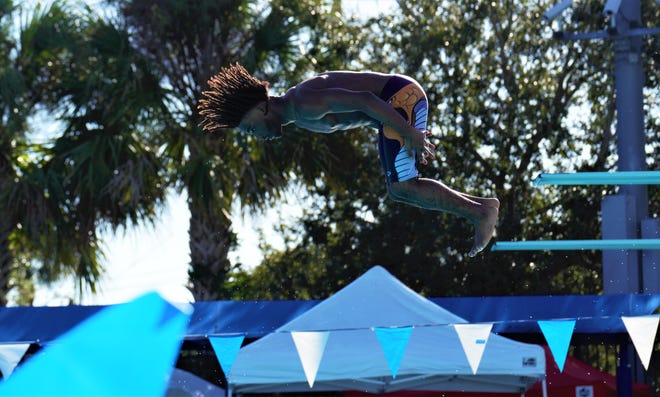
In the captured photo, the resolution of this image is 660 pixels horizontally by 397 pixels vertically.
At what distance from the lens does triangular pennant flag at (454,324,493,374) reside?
27.8ft

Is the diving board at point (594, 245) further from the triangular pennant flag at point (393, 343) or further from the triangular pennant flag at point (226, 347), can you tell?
the triangular pennant flag at point (226, 347)

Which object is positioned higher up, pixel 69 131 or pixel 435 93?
pixel 435 93

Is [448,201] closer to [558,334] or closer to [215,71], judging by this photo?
[558,334]

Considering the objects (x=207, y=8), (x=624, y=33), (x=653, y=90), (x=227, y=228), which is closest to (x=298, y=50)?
(x=207, y=8)

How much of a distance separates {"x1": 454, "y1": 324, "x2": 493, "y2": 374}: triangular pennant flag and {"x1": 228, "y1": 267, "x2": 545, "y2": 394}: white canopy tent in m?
0.35

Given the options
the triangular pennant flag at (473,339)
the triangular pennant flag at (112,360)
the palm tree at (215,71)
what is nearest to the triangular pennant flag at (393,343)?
the triangular pennant flag at (473,339)

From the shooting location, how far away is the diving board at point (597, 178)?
4.70m

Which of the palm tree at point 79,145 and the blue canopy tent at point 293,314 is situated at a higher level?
the palm tree at point 79,145

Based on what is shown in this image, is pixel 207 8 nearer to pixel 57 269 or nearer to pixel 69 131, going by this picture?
pixel 69 131

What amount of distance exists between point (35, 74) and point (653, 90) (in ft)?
31.1

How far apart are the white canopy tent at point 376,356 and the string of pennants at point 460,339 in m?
0.36

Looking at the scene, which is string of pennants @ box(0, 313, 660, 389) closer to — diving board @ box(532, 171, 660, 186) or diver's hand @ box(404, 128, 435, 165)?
diving board @ box(532, 171, 660, 186)

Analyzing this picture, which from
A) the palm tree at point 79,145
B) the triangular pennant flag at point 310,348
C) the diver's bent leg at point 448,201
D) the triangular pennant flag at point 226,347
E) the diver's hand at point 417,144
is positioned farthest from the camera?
the palm tree at point 79,145

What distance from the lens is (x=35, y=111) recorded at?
14586 mm
